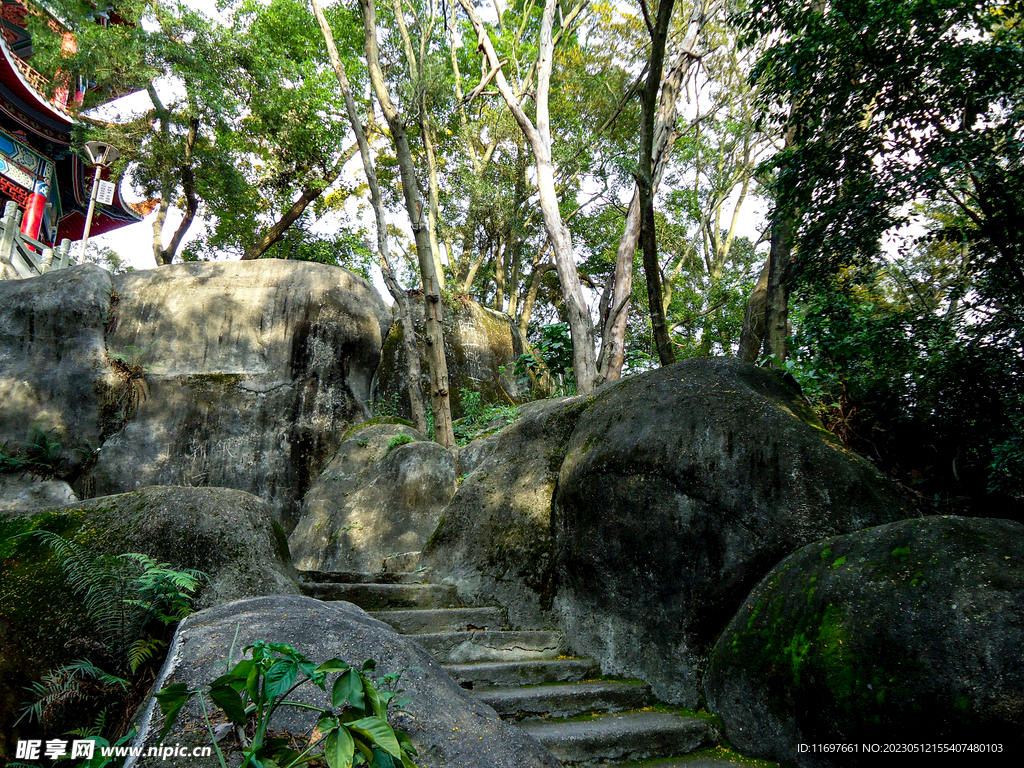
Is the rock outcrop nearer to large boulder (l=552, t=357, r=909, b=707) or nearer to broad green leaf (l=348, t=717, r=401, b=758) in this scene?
large boulder (l=552, t=357, r=909, b=707)

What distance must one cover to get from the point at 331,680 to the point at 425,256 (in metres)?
7.26

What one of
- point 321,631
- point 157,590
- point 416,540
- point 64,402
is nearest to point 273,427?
point 64,402

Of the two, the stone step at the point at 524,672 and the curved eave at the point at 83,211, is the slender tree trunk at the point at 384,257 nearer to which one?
the stone step at the point at 524,672

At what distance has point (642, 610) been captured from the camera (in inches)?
169

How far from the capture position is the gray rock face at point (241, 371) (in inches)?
424

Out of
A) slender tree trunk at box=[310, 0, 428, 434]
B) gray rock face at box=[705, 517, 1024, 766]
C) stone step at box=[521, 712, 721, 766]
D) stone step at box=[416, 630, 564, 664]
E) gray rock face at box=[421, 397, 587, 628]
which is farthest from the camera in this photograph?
slender tree trunk at box=[310, 0, 428, 434]

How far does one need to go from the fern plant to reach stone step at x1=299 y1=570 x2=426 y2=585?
2.04m

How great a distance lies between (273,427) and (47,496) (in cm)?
343

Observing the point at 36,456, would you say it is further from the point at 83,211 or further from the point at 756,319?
the point at 83,211

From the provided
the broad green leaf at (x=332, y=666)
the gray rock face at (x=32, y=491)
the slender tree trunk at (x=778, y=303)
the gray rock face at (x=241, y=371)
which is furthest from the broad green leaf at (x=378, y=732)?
the gray rock face at (x=32, y=491)

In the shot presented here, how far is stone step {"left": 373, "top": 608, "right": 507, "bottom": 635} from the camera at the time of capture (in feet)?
15.9

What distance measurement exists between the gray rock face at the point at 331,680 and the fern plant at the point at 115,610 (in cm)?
58

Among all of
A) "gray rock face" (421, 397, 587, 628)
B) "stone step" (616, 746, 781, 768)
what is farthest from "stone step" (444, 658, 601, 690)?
"stone step" (616, 746, 781, 768)

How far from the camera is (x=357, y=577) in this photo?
5785mm
